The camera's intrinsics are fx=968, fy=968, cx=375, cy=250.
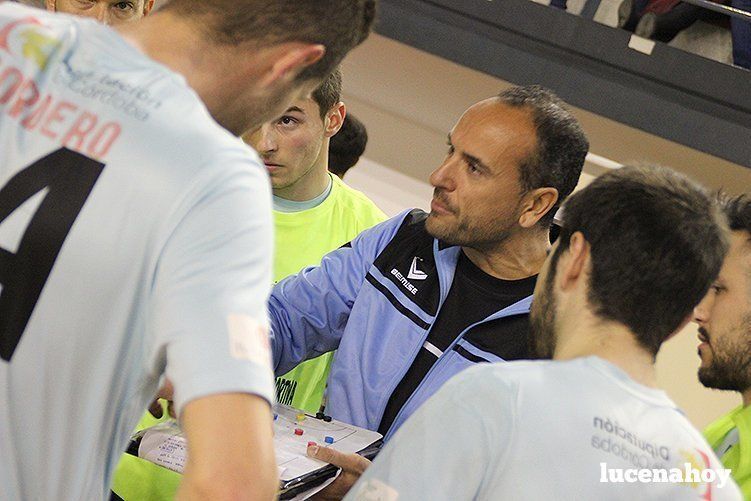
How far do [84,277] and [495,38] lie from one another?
161 inches

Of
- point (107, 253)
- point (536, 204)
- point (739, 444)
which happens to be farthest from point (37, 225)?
point (739, 444)

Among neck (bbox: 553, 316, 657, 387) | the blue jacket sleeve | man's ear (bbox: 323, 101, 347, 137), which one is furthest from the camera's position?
man's ear (bbox: 323, 101, 347, 137)

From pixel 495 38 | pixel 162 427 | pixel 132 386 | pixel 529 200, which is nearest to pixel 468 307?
pixel 529 200

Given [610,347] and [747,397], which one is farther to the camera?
[747,397]

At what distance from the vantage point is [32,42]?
1.05m

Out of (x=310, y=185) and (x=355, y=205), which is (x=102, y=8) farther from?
(x=355, y=205)

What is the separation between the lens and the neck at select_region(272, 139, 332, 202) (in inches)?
107

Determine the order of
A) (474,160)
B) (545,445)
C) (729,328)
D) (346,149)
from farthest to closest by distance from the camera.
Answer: (346,149) < (474,160) < (729,328) < (545,445)

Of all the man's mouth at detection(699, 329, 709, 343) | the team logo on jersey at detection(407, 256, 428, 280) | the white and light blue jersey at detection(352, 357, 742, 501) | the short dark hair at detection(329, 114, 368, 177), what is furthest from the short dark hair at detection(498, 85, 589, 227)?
the short dark hair at detection(329, 114, 368, 177)

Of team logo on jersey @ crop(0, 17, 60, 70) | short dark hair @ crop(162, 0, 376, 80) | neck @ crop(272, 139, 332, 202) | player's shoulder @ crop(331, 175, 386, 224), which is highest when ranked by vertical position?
short dark hair @ crop(162, 0, 376, 80)

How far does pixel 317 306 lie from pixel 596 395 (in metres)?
1.09

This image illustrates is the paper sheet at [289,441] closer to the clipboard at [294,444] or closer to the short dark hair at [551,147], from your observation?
the clipboard at [294,444]

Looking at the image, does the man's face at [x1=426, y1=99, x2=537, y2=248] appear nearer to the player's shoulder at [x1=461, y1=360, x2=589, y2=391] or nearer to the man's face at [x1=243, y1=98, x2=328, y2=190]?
the man's face at [x1=243, y1=98, x2=328, y2=190]

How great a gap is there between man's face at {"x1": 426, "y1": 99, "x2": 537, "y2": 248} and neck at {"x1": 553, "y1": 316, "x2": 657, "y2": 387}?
85 cm
